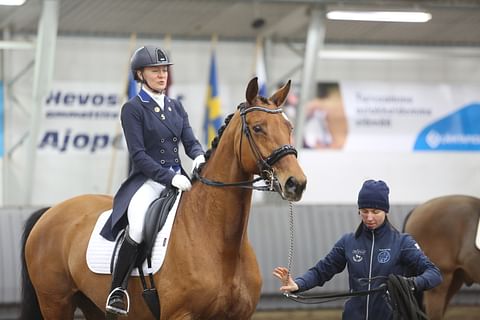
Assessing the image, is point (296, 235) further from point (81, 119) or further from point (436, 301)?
point (81, 119)

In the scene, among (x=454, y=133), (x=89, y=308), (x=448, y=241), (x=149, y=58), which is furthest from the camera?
(x=454, y=133)

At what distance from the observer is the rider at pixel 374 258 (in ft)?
16.4

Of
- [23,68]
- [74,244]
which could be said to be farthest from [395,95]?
[74,244]

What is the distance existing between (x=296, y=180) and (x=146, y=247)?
1317 millimetres

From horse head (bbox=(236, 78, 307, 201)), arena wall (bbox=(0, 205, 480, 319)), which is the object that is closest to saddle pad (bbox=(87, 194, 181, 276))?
horse head (bbox=(236, 78, 307, 201))

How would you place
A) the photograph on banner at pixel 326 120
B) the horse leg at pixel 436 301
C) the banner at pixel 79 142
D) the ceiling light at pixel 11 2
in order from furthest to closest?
the photograph on banner at pixel 326 120 → the banner at pixel 79 142 → the ceiling light at pixel 11 2 → the horse leg at pixel 436 301

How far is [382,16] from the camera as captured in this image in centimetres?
1634

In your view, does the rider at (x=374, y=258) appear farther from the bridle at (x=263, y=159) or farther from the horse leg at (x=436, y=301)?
the horse leg at (x=436, y=301)

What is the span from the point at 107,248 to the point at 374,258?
187 cm

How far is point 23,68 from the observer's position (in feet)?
57.1

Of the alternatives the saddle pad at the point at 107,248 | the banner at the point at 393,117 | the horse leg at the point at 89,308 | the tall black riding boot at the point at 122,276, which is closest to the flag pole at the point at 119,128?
the banner at the point at 393,117

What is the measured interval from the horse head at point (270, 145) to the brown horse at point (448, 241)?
14.3 feet

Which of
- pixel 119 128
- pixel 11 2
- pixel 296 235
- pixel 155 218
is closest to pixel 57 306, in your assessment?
pixel 155 218

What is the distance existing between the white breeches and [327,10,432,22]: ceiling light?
1102cm
